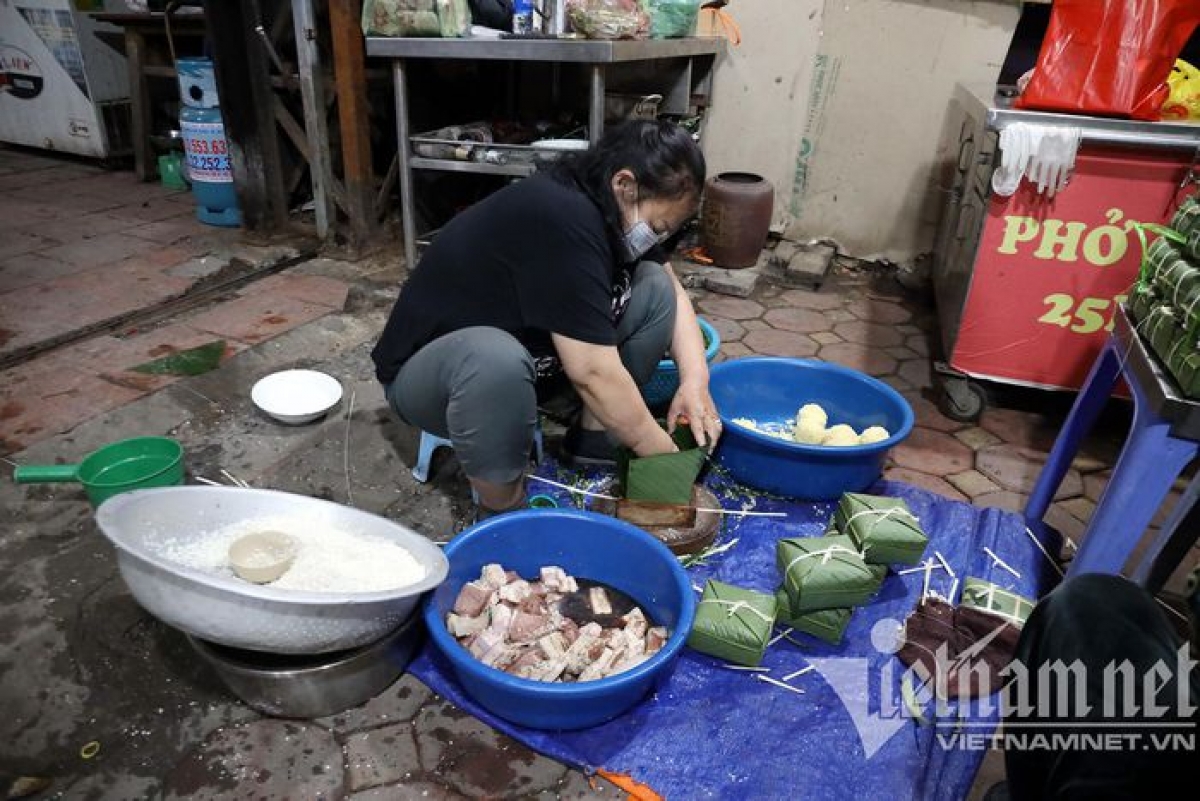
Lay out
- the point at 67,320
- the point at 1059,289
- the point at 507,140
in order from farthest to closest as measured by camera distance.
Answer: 1. the point at 507,140
2. the point at 67,320
3. the point at 1059,289

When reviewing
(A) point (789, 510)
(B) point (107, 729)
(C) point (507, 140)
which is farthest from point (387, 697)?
(C) point (507, 140)

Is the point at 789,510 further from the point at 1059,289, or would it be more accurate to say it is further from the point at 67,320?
the point at 67,320

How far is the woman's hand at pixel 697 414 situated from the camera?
6.41 feet

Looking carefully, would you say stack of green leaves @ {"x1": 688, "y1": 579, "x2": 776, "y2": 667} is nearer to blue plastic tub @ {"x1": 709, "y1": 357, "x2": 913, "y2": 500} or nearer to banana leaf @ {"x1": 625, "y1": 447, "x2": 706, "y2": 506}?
banana leaf @ {"x1": 625, "y1": 447, "x2": 706, "y2": 506}

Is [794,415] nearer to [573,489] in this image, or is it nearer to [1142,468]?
[573,489]

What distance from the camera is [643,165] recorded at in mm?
1621

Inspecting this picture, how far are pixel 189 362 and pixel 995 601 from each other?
2.83 metres

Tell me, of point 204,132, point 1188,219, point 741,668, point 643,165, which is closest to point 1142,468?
point 1188,219

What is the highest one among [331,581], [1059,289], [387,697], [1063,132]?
[1063,132]

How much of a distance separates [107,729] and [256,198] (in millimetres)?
3280

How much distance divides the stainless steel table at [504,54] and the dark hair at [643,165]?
141cm

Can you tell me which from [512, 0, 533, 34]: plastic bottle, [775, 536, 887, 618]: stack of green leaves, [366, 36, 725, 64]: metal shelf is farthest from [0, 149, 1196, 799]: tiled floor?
[512, 0, 533, 34]: plastic bottle

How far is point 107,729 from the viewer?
1.44 meters

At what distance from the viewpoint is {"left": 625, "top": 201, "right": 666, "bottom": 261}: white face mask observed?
172 centimetres
